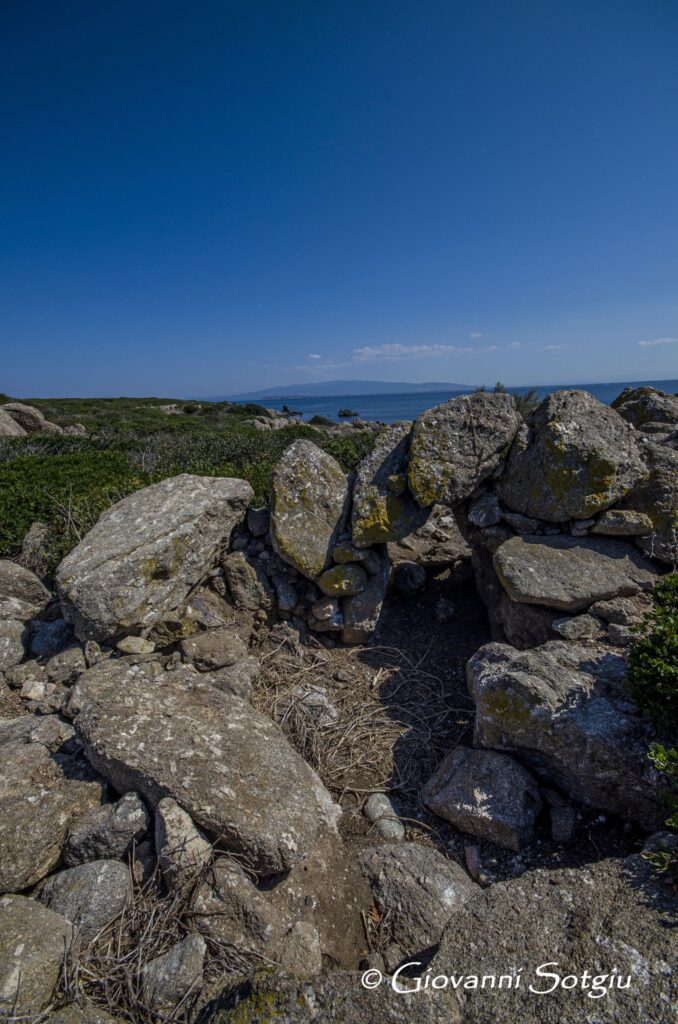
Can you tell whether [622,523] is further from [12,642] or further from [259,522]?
[12,642]

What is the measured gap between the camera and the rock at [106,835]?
3.21m

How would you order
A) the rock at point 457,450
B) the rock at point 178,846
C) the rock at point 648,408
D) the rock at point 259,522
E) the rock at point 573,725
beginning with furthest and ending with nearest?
the rock at point 648,408, the rock at point 259,522, the rock at point 457,450, the rock at point 573,725, the rock at point 178,846

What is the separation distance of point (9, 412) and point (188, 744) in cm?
3025

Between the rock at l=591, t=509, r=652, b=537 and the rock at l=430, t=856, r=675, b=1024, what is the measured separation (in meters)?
3.20

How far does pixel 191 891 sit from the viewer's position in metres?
2.95

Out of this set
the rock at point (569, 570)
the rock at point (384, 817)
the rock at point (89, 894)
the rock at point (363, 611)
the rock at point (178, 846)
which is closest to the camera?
the rock at point (89, 894)

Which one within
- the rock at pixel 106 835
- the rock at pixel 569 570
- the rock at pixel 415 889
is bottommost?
the rock at pixel 415 889

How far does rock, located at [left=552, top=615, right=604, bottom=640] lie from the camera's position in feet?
14.4

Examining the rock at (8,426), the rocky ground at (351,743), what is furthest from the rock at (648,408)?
the rock at (8,426)

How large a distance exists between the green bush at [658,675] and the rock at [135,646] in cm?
447

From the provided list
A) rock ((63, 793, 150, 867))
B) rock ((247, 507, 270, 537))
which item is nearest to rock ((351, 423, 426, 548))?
rock ((247, 507, 270, 537))

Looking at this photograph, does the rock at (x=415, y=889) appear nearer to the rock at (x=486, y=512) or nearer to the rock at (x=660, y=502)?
the rock at (x=486, y=512)

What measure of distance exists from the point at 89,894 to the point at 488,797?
111 inches

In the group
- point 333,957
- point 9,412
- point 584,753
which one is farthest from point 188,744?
point 9,412
